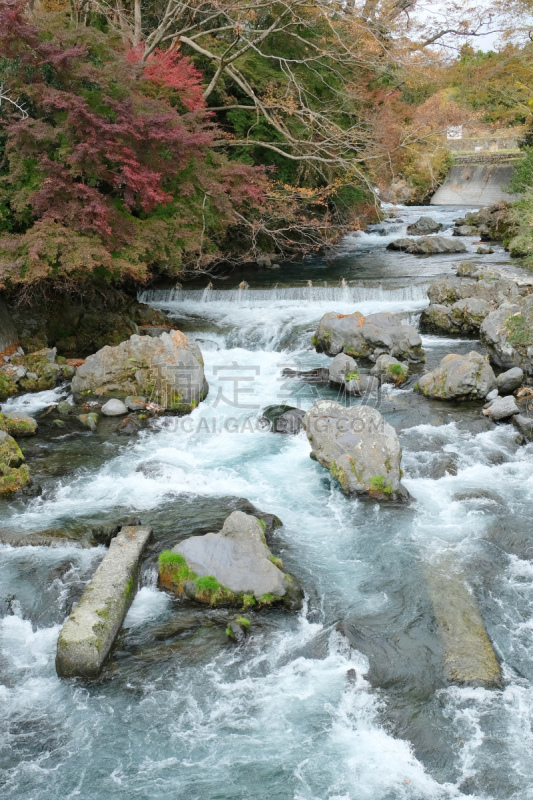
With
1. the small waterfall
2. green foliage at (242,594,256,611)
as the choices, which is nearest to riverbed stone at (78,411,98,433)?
green foliage at (242,594,256,611)

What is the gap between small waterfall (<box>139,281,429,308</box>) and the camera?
15711mm

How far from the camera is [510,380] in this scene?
1059 cm

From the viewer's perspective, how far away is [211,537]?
648cm

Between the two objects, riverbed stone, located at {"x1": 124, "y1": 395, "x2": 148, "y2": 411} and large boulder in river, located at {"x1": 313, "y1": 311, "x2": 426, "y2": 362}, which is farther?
large boulder in river, located at {"x1": 313, "y1": 311, "x2": 426, "y2": 362}

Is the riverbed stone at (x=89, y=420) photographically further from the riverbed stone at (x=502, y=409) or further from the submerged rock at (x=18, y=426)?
the riverbed stone at (x=502, y=409)

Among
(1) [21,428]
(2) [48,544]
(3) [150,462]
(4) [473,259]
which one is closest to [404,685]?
(2) [48,544]

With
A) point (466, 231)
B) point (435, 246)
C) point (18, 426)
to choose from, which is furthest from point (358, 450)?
point (466, 231)

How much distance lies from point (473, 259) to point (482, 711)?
16.3 meters

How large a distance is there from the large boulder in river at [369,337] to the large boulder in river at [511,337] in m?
1.38

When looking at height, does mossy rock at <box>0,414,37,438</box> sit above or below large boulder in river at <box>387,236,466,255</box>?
below

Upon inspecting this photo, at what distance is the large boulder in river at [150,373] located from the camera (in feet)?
35.4

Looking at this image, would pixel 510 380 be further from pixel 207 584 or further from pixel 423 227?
pixel 423 227

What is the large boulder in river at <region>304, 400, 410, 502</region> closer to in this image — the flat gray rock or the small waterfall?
the flat gray rock

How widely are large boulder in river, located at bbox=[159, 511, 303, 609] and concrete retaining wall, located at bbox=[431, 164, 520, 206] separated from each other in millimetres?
26141
